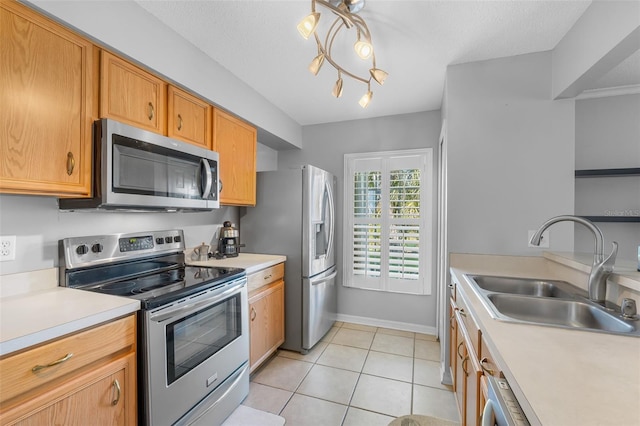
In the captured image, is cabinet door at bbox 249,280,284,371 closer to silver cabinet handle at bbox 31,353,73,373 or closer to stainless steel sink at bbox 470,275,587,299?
silver cabinet handle at bbox 31,353,73,373

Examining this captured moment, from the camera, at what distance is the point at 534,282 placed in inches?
66.6

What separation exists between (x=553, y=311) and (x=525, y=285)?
16.3 inches

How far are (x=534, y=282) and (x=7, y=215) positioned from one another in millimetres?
2867

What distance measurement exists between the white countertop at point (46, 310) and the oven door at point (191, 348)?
0.60 feet

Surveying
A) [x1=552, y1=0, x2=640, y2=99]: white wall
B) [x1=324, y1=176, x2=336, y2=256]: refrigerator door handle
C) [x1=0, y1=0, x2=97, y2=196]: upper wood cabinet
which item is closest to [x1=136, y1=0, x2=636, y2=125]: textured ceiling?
[x1=552, y1=0, x2=640, y2=99]: white wall

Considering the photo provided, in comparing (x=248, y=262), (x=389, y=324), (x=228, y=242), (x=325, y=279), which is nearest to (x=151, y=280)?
(x=248, y=262)

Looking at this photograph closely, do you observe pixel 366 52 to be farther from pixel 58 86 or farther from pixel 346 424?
pixel 346 424

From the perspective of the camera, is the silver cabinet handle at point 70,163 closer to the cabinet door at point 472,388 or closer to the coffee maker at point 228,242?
the coffee maker at point 228,242

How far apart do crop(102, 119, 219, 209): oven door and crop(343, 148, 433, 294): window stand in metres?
1.72

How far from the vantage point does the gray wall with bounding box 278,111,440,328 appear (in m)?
3.03

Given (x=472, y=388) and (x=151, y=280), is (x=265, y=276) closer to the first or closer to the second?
(x=151, y=280)

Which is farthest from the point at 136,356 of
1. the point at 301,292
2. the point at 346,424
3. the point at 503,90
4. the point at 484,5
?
the point at 503,90

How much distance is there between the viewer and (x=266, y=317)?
2.33m

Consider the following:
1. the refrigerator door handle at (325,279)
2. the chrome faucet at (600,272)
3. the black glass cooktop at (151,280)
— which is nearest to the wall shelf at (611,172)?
the chrome faucet at (600,272)
